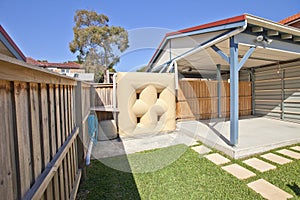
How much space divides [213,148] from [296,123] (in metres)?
4.87

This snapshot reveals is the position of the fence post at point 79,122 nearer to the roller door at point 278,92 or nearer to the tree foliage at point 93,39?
the roller door at point 278,92

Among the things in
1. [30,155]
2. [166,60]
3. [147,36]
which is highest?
[147,36]

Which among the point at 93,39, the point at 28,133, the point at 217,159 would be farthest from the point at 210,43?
the point at 93,39

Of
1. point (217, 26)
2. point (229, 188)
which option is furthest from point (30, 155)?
point (217, 26)

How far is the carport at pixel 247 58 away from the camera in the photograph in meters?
4.07

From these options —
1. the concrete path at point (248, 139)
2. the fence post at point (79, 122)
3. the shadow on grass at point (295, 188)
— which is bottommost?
the shadow on grass at point (295, 188)

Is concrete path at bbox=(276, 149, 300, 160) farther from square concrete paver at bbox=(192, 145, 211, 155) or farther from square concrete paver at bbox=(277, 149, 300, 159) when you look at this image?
square concrete paver at bbox=(192, 145, 211, 155)

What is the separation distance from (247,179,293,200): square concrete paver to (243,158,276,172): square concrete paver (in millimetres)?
507

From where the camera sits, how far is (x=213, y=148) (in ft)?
14.7

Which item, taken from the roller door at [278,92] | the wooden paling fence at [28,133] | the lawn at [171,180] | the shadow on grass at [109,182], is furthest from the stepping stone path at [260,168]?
the roller door at [278,92]

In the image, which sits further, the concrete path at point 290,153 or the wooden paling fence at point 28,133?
the concrete path at point 290,153

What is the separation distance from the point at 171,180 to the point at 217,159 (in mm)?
1439

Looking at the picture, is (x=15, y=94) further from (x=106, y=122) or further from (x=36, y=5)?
(x=36, y=5)

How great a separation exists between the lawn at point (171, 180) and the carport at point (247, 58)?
1205 mm
